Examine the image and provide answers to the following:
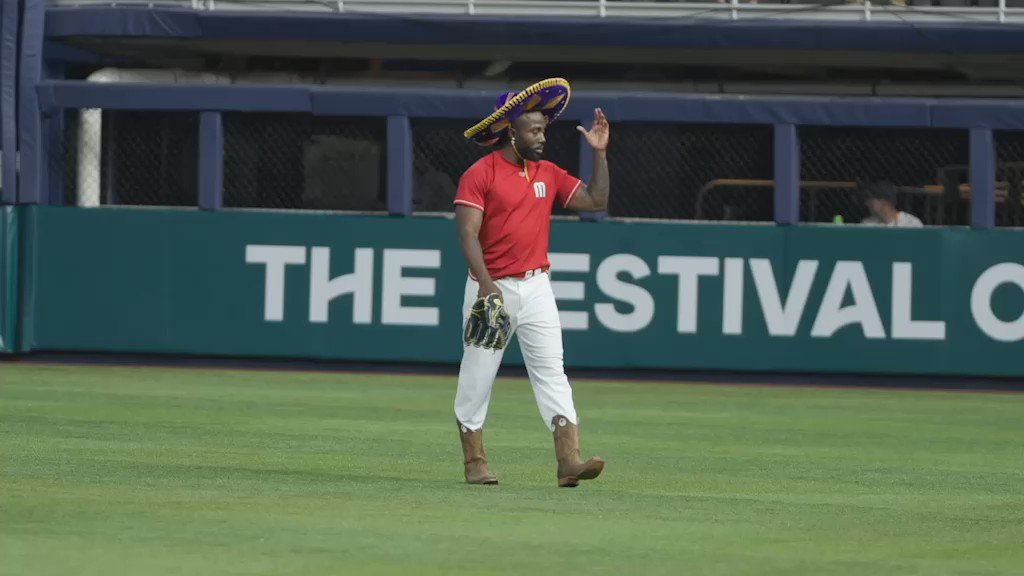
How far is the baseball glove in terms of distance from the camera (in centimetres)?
918

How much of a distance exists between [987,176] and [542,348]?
412 inches

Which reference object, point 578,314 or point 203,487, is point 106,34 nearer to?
point 578,314

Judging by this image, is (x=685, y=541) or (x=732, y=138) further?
(x=732, y=138)

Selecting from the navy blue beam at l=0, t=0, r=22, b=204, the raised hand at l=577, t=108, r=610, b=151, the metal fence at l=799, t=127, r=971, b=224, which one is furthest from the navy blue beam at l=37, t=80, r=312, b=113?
the raised hand at l=577, t=108, r=610, b=151

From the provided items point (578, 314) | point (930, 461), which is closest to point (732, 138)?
point (578, 314)

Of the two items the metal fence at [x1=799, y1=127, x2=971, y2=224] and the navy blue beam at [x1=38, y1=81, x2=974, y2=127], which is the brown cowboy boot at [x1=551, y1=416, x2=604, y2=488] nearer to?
the navy blue beam at [x1=38, y1=81, x2=974, y2=127]

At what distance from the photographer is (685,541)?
7414mm

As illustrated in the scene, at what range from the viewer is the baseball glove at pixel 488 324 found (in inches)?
361

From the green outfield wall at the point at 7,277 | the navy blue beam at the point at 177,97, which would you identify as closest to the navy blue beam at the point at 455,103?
the navy blue beam at the point at 177,97

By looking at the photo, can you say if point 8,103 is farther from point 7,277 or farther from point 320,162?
point 320,162

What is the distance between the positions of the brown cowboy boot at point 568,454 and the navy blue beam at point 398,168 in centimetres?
990

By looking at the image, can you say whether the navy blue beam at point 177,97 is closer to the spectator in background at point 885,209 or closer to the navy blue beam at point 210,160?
the navy blue beam at point 210,160

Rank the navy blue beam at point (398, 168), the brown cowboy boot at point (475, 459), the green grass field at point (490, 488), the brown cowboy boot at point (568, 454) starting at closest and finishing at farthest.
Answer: the green grass field at point (490, 488), the brown cowboy boot at point (568, 454), the brown cowboy boot at point (475, 459), the navy blue beam at point (398, 168)

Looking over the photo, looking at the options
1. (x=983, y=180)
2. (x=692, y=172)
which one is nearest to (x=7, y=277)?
(x=692, y=172)
